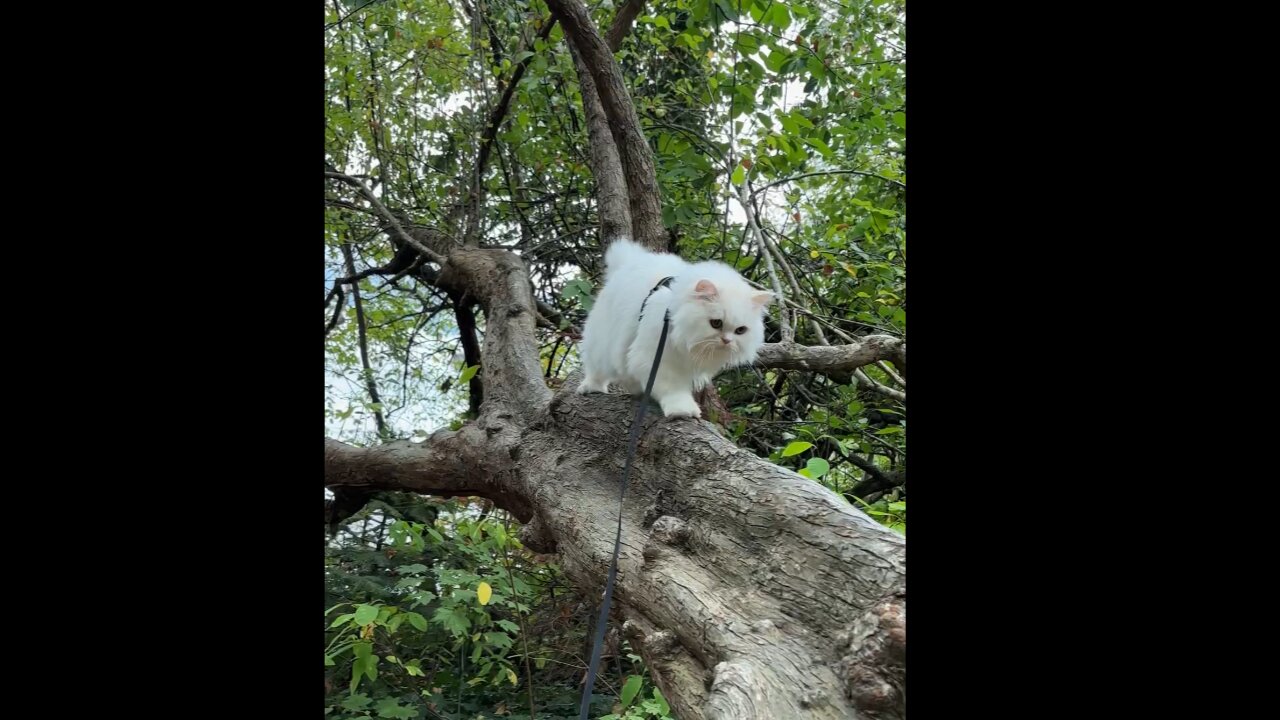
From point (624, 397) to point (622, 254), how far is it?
71 centimetres

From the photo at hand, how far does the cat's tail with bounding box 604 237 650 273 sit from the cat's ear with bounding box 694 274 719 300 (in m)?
0.66

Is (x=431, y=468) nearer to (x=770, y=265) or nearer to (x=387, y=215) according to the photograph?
(x=770, y=265)

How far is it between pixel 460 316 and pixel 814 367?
2862mm

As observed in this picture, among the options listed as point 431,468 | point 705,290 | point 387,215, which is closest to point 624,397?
point 705,290

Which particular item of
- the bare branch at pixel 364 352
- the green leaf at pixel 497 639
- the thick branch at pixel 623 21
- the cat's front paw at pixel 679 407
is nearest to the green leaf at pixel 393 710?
the green leaf at pixel 497 639

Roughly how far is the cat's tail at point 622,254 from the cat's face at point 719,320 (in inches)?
25.2

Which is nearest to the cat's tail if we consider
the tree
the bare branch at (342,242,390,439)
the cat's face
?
the tree

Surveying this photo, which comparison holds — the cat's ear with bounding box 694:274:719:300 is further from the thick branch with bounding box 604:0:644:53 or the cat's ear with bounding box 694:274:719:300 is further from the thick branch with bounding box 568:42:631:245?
the thick branch with bounding box 604:0:644:53

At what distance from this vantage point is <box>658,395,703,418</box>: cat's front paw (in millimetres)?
2541

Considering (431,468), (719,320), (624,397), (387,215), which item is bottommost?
(431,468)

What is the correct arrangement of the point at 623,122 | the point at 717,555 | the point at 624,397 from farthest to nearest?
1. the point at 623,122
2. the point at 624,397
3. the point at 717,555

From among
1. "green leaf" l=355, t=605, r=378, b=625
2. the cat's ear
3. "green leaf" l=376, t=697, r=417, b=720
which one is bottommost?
"green leaf" l=376, t=697, r=417, b=720

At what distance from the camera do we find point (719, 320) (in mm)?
2713
